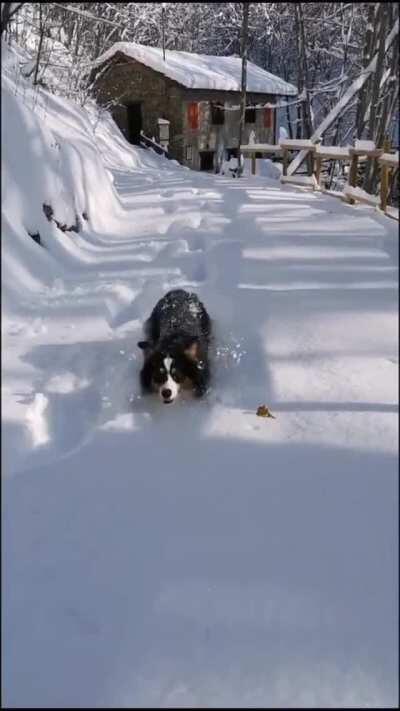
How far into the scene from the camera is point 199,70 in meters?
26.0

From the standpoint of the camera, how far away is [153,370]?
13.6 ft

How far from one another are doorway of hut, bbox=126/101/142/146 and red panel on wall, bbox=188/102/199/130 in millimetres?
3016

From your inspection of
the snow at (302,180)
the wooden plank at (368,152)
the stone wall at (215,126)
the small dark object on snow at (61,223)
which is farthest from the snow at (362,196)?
the stone wall at (215,126)

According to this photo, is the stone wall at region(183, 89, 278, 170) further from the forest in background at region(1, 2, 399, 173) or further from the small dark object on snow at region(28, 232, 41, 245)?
the small dark object on snow at region(28, 232, 41, 245)

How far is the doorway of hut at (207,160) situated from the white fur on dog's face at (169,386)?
25755 millimetres

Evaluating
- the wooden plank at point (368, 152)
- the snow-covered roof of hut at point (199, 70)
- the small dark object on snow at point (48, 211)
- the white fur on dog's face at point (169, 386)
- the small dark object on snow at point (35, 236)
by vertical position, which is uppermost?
the snow-covered roof of hut at point (199, 70)

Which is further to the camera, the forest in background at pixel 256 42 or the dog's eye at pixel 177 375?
the forest in background at pixel 256 42

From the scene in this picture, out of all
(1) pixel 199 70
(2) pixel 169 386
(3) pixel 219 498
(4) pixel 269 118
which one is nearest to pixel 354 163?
(2) pixel 169 386

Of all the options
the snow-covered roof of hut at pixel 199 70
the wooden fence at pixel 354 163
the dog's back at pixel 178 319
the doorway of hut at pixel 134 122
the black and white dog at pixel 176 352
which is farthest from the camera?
the doorway of hut at pixel 134 122

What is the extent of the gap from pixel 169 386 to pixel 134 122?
1061 inches

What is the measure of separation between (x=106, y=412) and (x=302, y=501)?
1.55 m

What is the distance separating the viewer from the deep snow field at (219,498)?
A: 217 cm

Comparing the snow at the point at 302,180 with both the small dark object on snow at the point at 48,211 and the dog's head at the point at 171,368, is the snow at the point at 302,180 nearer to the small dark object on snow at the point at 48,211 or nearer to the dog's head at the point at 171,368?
the small dark object on snow at the point at 48,211

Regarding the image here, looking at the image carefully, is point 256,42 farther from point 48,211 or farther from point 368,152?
point 48,211
